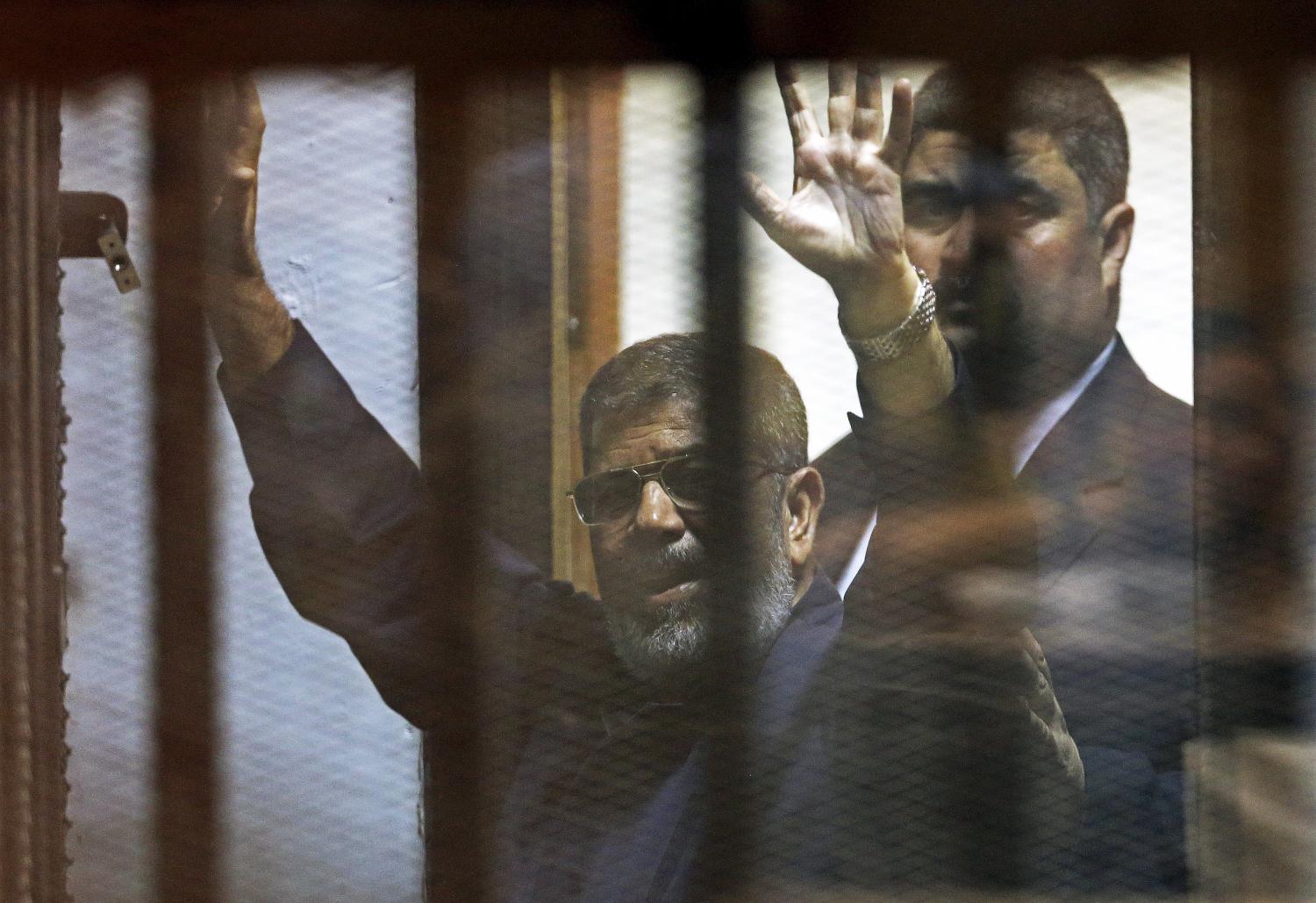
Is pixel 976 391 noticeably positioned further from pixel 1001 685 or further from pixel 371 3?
pixel 371 3

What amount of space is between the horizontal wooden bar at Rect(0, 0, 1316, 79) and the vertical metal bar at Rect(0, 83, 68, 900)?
0.33 feet

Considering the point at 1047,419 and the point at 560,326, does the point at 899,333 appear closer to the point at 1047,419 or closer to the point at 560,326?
the point at 1047,419

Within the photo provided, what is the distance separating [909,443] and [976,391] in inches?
3.5

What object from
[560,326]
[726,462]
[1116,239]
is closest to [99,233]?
[560,326]

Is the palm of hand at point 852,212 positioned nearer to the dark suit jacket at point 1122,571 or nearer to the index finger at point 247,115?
the dark suit jacket at point 1122,571

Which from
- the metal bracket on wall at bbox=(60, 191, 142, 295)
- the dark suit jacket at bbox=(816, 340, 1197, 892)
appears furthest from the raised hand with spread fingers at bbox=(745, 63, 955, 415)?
the metal bracket on wall at bbox=(60, 191, 142, 295)

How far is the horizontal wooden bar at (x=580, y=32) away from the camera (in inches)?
48.4

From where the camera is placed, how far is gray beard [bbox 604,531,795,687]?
1251 mm

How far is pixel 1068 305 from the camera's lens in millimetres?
1225

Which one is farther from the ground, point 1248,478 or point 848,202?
point 848,202

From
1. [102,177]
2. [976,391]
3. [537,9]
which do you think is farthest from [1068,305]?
[102,177]

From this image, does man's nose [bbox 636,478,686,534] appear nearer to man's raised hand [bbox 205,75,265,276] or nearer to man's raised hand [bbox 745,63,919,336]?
man's raised hand [bbox 745,63,919,336]

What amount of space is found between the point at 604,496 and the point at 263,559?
38 centimetres

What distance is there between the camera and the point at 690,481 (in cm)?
126
